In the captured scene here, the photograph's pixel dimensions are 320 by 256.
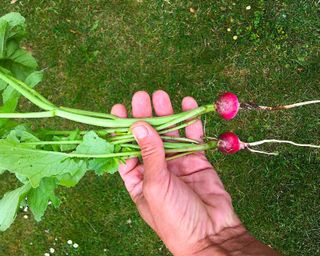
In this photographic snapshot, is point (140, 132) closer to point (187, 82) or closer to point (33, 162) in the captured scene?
point (33, 162)

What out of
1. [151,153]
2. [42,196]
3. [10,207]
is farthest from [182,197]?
[10,207]

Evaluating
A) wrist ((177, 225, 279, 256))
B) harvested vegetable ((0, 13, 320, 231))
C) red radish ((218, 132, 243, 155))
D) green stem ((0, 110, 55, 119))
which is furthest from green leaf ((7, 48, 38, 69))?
wrist ((177, 225, 279, 256))

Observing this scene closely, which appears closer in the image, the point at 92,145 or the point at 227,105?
the point at 92,145

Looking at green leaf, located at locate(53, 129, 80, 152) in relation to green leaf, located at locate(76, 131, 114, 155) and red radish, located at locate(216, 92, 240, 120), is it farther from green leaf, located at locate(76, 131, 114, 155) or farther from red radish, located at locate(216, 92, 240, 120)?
red radish, located at locate(216, 92, 240, 120)

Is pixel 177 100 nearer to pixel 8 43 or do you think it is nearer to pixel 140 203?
pixel 140 203

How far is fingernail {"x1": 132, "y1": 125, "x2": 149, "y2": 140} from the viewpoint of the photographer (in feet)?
7.77

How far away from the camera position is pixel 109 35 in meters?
3.62

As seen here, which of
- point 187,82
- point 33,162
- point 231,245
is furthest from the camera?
point 187,82

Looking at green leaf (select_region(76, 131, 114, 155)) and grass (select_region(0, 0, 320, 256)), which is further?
grass (select_region(0, 0, 320, 256))

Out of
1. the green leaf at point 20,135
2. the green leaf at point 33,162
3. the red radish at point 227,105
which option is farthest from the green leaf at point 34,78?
the red radish at point 227,105

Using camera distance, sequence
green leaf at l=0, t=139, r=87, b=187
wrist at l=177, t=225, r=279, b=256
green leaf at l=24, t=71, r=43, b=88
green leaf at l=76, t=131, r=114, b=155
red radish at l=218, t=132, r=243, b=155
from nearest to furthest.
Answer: green leaf at l=0, t=139, r=87, b=187 < green leaf at l=76, t=131, r=114, b=155 < wrist at l=177, t=225, r=279, b=256 < green leaf at l=24, t=71, r=43, b=88 < red radish at l=218, t=132, r=243, b=155

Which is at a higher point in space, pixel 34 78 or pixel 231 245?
pixel 34 78

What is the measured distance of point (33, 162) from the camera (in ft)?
7.41

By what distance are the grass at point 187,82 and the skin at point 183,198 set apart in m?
0.70
